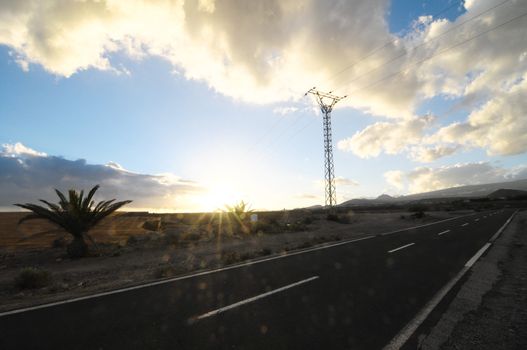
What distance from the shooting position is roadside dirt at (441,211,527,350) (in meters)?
3.97

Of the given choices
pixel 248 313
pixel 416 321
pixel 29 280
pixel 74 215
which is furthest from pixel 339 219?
pixel 29 280

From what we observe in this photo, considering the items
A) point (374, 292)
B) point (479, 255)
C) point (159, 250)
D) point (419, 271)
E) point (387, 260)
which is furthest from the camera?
point (159, 250)

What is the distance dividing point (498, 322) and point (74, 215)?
1372 centimetres

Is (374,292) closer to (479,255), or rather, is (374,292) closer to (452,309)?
(452,309)

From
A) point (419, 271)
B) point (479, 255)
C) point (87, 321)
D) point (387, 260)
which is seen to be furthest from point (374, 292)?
point (479, 255)

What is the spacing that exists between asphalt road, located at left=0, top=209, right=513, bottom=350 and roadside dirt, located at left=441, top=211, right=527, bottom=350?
778 mm

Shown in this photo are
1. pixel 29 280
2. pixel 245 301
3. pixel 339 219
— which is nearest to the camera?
pixel 245 301

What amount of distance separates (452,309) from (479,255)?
6979mm

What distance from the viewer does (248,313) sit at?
5.03m

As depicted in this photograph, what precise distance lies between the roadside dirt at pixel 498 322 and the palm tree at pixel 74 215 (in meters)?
12.7

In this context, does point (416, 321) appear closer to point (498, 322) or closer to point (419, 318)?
point (419, 318)

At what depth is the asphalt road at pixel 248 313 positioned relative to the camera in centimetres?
405

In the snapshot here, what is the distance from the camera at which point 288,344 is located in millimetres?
3908

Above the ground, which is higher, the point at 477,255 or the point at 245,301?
the point at 245,301
